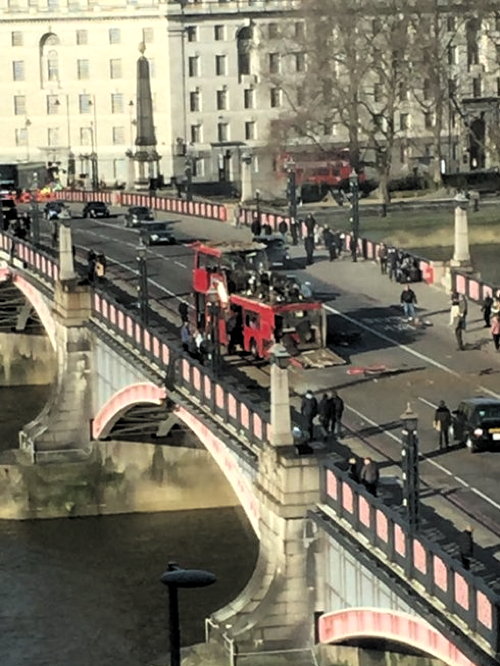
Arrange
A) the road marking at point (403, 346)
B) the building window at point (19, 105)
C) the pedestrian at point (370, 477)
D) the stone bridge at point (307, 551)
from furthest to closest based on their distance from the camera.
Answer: the building window at point (19, 105) < the road marking at point (403, 346) < the pedestrian at point (370, 477) < the stone bridge at point (307, 551)

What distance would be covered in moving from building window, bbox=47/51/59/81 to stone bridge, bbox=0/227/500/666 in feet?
314

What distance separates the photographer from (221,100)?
163 meters

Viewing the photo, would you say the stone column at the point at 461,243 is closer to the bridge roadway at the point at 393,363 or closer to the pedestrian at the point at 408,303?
the bridge roadway at the point at 393,363

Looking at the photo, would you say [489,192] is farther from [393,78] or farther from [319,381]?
[319,381]

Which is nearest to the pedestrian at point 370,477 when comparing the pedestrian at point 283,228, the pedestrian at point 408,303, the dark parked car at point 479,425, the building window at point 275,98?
the dark parked car at point 479,425

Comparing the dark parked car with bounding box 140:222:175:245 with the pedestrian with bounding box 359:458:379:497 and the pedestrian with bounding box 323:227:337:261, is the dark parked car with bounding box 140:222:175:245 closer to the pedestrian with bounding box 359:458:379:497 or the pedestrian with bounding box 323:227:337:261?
the pedestrian with bounding box 323:227:337:261

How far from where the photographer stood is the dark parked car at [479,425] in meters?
52.3

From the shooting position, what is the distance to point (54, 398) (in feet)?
250

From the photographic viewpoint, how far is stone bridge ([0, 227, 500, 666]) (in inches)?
1607

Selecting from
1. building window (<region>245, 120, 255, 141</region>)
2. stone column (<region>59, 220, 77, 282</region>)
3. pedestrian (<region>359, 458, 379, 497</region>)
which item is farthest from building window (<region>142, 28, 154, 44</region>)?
pedestrian (<region>359, 458, 379, 497</region>)

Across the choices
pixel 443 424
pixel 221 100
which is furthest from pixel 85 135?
pixel 443 424

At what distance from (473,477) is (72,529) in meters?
23.2

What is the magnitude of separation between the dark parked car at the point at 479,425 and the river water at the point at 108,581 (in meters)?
7.77

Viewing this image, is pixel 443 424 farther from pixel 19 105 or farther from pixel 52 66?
pixel 19 105
